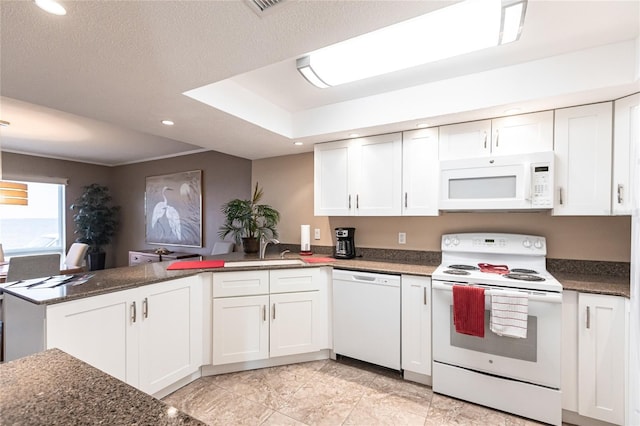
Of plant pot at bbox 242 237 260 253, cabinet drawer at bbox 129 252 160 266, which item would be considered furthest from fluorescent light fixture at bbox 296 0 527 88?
cabinet drawer at bbox 129 252 160 266

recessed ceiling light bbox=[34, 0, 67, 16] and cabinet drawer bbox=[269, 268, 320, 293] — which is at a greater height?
recessed ceiling light bbox=[34, 0, 67, 16]

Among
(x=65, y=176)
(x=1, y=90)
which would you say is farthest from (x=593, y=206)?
(x=65, y=176)

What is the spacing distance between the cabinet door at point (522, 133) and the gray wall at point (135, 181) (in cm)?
308

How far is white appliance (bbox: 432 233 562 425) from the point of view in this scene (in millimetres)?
1932

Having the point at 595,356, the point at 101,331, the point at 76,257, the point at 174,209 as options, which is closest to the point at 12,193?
the point at 76,257

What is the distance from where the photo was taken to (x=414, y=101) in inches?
93.5

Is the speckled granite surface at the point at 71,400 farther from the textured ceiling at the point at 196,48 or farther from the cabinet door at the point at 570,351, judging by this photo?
the cabinet door at the point at 570,351

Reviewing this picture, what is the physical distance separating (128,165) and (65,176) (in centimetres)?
104

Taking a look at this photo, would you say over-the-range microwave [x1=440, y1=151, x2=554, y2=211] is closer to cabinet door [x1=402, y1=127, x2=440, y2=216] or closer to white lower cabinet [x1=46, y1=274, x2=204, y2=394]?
cabinet door [x1=402, y1=127, x2=440, y2=216]

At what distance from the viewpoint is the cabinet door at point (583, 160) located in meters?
2.01

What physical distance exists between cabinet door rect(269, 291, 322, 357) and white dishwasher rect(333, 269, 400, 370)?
0.60ft

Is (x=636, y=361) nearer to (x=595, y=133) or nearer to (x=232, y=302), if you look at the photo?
(x=595, y=133)

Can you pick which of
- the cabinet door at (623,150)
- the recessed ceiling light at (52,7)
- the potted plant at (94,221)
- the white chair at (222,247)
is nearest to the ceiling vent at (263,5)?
the recessed ceiling light at (52,7)

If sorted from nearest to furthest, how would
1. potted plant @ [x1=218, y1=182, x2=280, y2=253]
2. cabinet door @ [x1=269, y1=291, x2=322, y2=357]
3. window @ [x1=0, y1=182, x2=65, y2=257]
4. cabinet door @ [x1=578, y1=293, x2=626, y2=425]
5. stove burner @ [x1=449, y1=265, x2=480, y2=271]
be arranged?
cabinet door @ [x1=578, y1=293, x2=626, y2=425] < stove burner @ [x1=449, y1=265, x2=480, y2=271] < cabinet door @ [x1=269, y1=291, x2=322, y2=357] < potted plant @ [x1=218, y1=182, x2=280, y2=253] < window @ [x1=0, y1=182, x2=65, y2=257]
